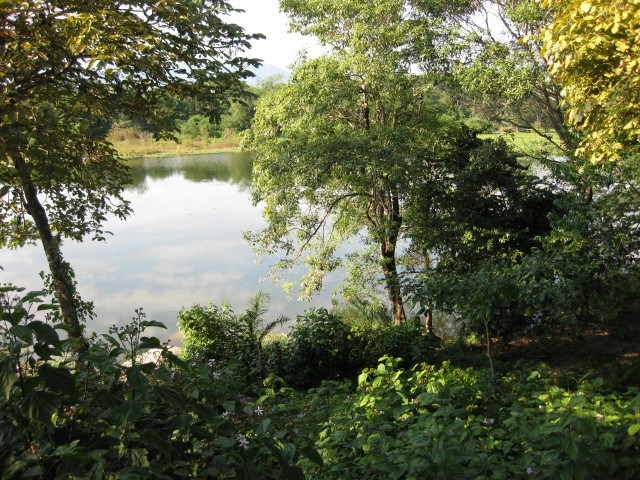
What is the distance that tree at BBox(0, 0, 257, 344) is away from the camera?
325 centimetres

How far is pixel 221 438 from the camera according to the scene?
1409 mm

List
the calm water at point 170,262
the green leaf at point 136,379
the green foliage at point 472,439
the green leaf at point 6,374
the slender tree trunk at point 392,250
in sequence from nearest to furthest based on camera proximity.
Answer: the green leaf at point 6,374
the green leaf at point 136,379
the green foliage at point 472,439
the slender tree trunk at point 392,250
the calm water at point 170,262

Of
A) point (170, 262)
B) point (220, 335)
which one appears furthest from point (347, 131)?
point (170, 262)

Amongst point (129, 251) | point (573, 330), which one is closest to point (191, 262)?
point (129, 251)

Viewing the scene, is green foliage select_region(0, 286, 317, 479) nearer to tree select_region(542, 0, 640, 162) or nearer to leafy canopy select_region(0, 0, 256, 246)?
leafy canopy select_region(0, 0, 256, 246)

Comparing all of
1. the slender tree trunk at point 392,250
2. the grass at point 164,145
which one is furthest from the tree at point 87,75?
the grass at point 164,145

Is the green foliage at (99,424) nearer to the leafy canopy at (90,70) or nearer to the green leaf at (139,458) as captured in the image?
the green leaf at (139,458)

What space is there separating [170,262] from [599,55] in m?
12.3

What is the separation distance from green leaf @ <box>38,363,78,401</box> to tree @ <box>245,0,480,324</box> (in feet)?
20.5

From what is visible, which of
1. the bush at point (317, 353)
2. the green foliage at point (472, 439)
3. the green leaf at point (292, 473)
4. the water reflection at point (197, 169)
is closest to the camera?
the green leaf at point (292, 473)

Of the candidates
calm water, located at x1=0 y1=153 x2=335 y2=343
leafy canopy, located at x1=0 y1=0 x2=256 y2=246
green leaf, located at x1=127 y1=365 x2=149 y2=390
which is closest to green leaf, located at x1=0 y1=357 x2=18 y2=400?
green leaf, located at x1=127 y1=365 x2=149 y2=390

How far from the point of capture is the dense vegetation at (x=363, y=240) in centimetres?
138

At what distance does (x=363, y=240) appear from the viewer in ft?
33.6

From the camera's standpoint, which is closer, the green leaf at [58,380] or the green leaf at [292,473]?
the green leaf at [58,380]
